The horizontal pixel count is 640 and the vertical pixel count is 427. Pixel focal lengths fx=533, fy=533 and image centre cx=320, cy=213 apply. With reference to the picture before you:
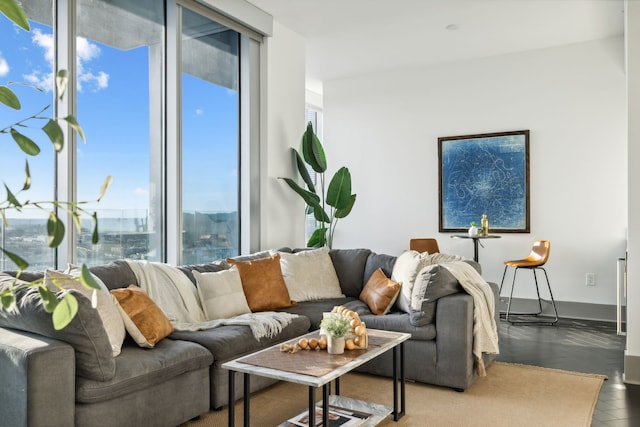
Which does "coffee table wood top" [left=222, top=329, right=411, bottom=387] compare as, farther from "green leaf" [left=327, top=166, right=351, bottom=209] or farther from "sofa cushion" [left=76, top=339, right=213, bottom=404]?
"green leaf" [left=327, top=166, right=351, bottom=209]

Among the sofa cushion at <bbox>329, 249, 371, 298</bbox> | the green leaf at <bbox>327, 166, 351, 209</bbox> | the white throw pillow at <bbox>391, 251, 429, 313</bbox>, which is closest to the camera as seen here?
the white throw pillow at <bbox>391, 251, 429, 313</bbox>

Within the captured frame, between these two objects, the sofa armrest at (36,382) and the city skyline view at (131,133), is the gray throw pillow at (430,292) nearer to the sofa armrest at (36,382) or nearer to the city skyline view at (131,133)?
the city skyline view at (131,133)

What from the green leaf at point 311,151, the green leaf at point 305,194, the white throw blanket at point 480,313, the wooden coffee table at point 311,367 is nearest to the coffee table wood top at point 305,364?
the wooden coffee table at point 311,367

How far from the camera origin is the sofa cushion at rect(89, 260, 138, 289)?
3.12 meters

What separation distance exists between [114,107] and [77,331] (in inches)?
82.2

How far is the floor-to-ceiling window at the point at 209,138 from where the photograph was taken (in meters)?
4.43

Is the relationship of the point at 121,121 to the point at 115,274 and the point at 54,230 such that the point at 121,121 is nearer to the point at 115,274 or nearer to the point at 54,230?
the point at 115,274

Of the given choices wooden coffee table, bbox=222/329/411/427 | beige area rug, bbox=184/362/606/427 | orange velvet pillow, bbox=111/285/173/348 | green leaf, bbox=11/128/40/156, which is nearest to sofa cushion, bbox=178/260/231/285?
orange velvet pillow, bbox=111/285/173/348

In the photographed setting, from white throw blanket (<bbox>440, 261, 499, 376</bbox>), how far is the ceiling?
8.20 feet

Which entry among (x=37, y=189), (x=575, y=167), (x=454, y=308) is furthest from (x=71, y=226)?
(x=575, y=167)

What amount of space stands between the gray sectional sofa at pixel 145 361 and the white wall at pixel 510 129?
239 centimetres

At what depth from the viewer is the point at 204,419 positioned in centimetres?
291

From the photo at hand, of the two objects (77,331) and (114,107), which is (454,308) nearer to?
(77,331)

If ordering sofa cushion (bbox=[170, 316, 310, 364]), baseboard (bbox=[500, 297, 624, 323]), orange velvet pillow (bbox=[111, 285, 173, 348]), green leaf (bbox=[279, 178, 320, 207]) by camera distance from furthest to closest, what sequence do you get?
1. baseboard (bbox=[500, 297, 624, 323])
2. green leaf (bbox=[279, 178, 320, 207])
3. sofa cushion (bbox=[170, 316, 310, 364])
4. orange velvet pillow (bbox=[111, 285, 173, 348])
